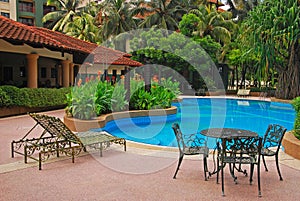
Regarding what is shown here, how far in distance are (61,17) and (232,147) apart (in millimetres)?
39886

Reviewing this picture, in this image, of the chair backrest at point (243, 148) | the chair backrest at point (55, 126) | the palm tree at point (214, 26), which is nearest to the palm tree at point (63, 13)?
the palm tree at point (214, 26)

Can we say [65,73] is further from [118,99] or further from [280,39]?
[280,39]

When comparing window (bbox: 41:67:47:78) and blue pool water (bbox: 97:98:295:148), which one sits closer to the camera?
blue pool water (bbox: 97:98:295:148)

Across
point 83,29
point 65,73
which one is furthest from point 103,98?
point 83,29

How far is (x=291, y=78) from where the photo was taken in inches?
953

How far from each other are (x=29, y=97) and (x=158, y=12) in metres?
22.0

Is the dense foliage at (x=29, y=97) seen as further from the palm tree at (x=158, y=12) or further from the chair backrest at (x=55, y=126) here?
Answer: the palm tree at (x=158, y=12)

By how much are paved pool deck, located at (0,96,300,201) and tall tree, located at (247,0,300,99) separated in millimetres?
17294

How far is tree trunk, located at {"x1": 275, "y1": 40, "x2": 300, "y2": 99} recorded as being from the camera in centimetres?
2347

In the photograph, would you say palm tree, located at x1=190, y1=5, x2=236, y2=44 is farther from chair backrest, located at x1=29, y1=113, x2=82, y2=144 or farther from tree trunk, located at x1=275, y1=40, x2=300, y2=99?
chair backrest, located at x1=29, y1=113, x2=82, y2=144

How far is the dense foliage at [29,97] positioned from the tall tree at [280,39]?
50.1 feet

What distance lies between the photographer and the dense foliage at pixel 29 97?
12.5m

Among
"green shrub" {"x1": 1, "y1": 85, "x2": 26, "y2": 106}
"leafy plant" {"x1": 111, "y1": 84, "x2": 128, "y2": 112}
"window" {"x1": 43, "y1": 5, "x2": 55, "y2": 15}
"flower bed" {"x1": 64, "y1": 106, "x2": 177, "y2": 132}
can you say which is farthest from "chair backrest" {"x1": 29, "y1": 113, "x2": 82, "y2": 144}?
"window" {"x1": 43, "y1": 5, "x2": 55, "y2": 15}

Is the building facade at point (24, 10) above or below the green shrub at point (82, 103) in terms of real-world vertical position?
above
